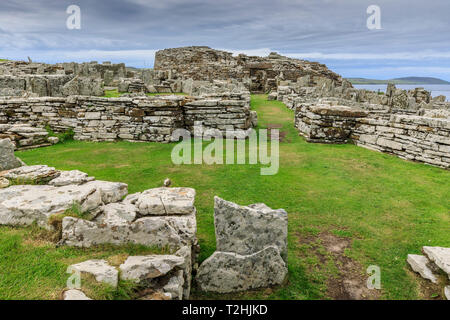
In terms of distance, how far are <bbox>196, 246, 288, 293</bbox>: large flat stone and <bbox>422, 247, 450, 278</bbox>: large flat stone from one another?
1822 millimetres

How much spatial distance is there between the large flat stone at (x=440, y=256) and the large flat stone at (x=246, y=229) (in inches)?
70.9

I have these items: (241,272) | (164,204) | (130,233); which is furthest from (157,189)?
(241,272)

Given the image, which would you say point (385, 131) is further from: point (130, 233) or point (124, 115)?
point (124, 115)

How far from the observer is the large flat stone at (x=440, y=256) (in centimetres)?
334

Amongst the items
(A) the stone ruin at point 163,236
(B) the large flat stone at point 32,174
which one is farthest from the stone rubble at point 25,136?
(A) the stone ruin at point 163,236

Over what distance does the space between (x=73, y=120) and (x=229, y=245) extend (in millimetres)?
8955

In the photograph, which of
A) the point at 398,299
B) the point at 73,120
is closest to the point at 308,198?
the point at 398,299

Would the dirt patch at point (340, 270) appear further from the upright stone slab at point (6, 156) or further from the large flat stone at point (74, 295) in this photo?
the upright stone slab at point (6, 156)

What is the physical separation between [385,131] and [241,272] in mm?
7258

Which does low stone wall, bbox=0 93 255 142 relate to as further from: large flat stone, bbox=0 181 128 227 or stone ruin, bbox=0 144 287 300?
stone ruin, bbox=0 144 287 300

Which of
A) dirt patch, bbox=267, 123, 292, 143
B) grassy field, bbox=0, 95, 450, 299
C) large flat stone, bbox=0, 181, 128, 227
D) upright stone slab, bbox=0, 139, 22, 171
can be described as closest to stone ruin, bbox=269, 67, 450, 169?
grassy field, bbox=0, 95, 450, 299

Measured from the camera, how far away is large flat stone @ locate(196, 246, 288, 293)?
3410 mm

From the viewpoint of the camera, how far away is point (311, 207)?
17.1 ft

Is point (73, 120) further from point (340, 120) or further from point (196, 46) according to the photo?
point (196, 46)
